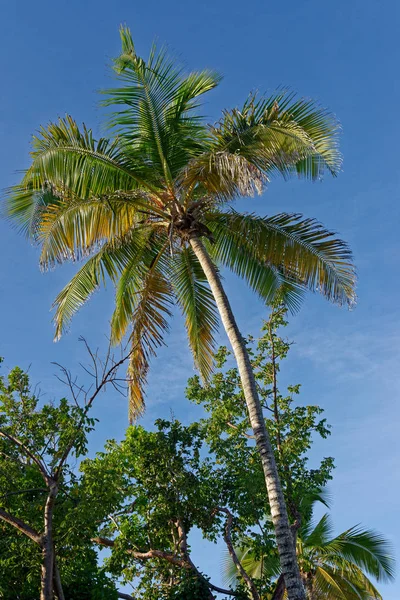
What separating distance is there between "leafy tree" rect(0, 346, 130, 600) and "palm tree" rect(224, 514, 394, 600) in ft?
22.4

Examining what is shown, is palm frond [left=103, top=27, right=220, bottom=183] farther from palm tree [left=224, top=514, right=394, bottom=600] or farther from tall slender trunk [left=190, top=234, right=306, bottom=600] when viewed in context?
palm tree [left=224, top=514, right=394, bottom=600]

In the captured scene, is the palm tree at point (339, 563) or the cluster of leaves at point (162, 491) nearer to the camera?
the cluster of leaves at point (162, 491)

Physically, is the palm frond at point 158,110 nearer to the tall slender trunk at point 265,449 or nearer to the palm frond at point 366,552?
the tall slender trunk at point 265,449

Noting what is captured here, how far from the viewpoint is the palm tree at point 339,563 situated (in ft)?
55.7

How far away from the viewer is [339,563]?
1747 centimetres

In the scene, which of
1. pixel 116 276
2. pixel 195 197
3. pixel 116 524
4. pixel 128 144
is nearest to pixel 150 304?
pixel 116 276

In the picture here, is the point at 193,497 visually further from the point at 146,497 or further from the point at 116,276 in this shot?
the point at 116,276

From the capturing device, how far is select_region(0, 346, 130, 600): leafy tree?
9633 millimetres

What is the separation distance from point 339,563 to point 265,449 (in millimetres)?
9471

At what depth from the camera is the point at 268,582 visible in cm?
1288

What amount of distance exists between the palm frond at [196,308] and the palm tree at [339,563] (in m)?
5.80

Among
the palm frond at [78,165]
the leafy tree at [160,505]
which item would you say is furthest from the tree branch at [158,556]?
the palm frond at [78,165]

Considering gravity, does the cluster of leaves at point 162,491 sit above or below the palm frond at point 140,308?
below

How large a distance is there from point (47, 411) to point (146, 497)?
371 cm
